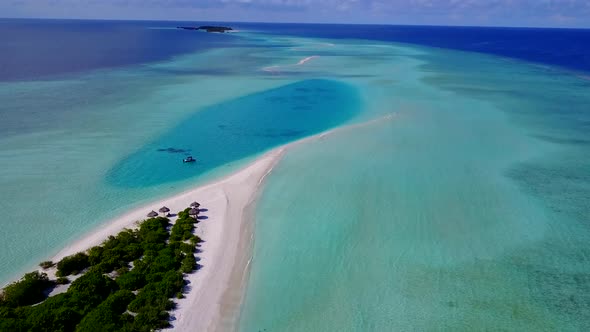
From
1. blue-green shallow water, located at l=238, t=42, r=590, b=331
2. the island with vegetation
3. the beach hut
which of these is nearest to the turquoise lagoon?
blue-green shallow water, located at l=238, t=42, r=590, b=331

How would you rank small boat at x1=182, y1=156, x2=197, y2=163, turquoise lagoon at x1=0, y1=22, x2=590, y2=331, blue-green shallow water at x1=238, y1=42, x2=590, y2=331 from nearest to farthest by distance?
blue-green shallow water at x1=238, y1=42, x2=590, y2=331
turquoise lagoon at x1=0, y1=22, x2=590, y2=331
small boat at x1=182, y1=156, x2=197, y2=163

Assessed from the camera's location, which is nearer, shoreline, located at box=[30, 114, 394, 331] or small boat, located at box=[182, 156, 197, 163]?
shoreline, located at box=[30, 114, 394, 331]

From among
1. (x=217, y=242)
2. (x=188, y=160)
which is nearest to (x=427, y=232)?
(x=217, y=242)

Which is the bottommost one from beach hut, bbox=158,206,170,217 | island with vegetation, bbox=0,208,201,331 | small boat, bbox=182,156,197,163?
island with vegetation, bbox=0,208,201,331

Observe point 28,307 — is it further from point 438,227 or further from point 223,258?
point 438,227

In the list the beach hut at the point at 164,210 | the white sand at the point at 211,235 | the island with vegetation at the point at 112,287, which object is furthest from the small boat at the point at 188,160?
the island with vegetation at the point at 112,287

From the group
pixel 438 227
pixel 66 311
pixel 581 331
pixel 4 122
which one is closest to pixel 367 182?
pixel 438 227

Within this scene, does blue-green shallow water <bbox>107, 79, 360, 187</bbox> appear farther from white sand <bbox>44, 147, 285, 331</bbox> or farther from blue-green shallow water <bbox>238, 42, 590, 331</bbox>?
blue-green shallow water <bbox>238, 42, 590, 331</bbox>
